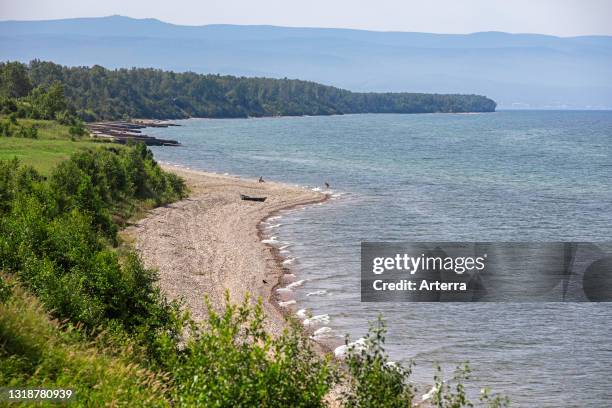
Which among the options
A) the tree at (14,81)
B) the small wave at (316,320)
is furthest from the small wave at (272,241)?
the tree at (14,81)

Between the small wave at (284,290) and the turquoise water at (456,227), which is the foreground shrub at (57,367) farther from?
the small wave at (284,290)

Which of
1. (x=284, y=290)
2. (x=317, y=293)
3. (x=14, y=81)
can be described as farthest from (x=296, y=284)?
(x=14, y=81)

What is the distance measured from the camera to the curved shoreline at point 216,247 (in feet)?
119

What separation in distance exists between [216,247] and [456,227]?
739 inches

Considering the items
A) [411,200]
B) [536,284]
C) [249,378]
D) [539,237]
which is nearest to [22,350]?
[249,378]

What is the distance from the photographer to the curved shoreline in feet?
119

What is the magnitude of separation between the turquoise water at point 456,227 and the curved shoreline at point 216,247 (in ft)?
6.26

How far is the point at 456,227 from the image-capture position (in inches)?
2223

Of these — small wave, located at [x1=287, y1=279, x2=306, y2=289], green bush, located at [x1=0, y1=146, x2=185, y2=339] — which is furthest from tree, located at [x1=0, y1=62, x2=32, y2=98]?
small wave, located at [x1=287, y1=279, x2=306, y2=289]

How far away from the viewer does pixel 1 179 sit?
38.1 metres

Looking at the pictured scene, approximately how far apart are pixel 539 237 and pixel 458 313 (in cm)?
2007

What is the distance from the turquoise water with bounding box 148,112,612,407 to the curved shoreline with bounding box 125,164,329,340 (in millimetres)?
1909

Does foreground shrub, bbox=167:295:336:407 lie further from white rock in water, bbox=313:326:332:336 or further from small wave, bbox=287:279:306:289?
small wave, bbox=287:279:306:289

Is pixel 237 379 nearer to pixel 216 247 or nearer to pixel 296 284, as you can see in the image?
pixel 296 284
